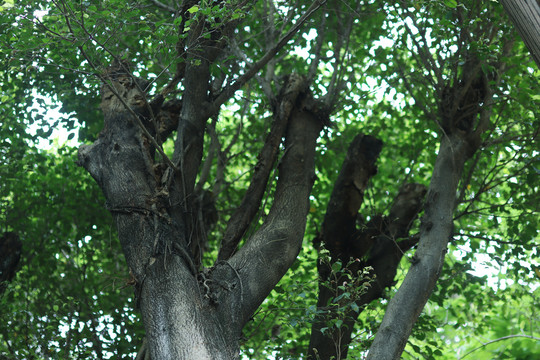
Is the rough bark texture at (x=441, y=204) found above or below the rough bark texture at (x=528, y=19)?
above

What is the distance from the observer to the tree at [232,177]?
15.2ft

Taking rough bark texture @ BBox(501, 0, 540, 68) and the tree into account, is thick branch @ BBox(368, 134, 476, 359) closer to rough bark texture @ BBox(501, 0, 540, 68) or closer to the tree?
the tree

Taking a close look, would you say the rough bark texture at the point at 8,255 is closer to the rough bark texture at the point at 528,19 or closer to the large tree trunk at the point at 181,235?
the large tree trunk at the point at 181,235

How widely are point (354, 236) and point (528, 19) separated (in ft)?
14.0

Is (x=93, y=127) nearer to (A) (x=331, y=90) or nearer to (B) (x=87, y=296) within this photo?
(B) (x=87, y=296)

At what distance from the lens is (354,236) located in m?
6.76

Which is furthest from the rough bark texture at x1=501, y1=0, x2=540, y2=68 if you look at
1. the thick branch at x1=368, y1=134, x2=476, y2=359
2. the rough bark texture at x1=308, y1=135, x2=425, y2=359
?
the rough bark texture at x1=308, y1=135, x2=425, y2=359

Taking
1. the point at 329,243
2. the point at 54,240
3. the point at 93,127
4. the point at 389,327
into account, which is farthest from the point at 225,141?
the point at 389,327

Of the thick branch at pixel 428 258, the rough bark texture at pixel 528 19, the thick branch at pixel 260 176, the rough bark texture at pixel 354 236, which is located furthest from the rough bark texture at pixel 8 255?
the rough bark texture at pixel 528 19

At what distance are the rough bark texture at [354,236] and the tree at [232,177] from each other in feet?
0.06

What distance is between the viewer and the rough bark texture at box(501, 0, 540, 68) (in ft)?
8.96

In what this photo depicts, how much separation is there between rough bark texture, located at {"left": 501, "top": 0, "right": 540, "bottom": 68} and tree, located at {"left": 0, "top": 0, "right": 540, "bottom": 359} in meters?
2.39

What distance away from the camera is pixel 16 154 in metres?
8.02

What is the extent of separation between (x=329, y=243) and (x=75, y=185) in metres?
4.40
